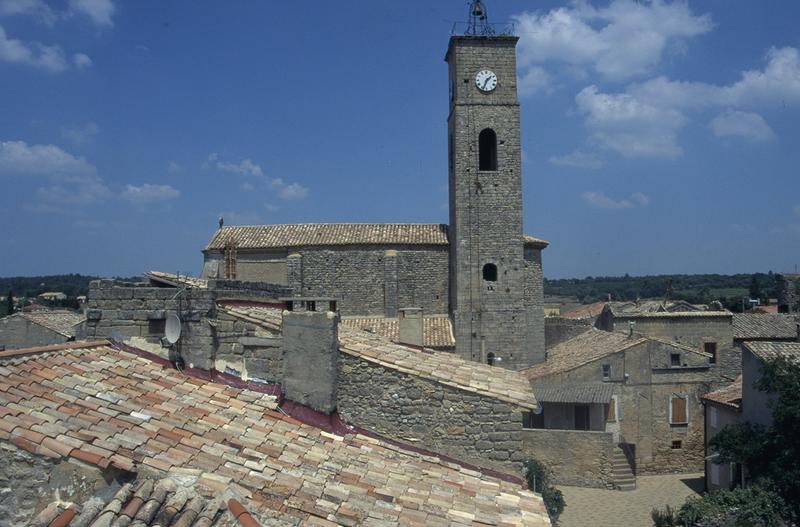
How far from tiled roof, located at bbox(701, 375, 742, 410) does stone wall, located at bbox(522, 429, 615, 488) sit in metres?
3.69

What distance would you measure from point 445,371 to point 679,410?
18.7 metres

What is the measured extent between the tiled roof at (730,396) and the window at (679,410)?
1.53 metres

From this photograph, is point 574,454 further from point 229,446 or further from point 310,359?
point 229,446

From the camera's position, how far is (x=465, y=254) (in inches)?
1160

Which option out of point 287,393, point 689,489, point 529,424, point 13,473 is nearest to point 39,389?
point 13,473

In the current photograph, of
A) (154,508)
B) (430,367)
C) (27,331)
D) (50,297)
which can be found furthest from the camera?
(50,297)

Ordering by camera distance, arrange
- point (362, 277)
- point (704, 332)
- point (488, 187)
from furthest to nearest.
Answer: point (362, 277) → point (704, 332) → point (488, 187)

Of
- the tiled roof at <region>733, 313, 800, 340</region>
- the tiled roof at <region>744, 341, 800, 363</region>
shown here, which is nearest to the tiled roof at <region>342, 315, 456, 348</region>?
the tiled roof at <region>744, 341, 800, 363</region>

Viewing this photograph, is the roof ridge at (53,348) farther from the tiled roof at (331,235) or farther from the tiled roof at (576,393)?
the tiled roof at (331,235)

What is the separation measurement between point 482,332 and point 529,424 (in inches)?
265

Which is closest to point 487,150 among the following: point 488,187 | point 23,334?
point 488,187

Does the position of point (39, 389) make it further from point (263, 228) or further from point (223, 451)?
point (263, 228)

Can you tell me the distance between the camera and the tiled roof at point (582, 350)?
23.8m

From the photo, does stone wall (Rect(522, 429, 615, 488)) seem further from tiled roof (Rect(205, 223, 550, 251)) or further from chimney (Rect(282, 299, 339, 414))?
chimney (Rect(282, 299, 339, 414))
